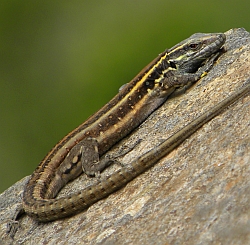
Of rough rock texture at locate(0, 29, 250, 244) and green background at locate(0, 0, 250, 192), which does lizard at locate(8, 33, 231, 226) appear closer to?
rough rock texture at locate(0, 29, 250, 244)

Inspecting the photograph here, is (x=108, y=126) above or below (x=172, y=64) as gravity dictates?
below

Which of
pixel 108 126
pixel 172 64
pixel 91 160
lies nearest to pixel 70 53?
pixel 172 64

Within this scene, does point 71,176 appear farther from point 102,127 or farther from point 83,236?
point 83,236

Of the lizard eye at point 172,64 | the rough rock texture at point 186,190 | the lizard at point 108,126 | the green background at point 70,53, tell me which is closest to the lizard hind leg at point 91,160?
the lizard at point 108,126

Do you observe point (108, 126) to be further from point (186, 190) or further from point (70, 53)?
point (70, 53)

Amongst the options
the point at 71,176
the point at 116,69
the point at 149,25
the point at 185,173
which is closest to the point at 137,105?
the point at 71,176

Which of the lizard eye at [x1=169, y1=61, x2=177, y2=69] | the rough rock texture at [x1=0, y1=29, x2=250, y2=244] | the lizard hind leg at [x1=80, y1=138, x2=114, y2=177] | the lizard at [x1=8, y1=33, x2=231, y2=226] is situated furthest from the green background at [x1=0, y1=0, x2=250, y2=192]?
the rough rock texture at [x1=0, y1=29, x2=250, y2=244]
